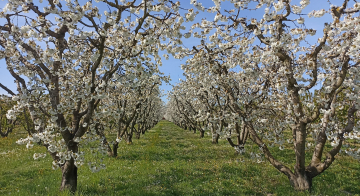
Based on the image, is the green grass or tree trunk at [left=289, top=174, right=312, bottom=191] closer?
tree trunk at [left=289, top=174, right=312, bottom=191]

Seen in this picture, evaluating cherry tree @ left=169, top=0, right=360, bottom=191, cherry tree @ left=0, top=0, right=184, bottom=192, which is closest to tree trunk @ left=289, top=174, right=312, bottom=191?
cherry tree @ left=169, top=0, right=360, bottom=191

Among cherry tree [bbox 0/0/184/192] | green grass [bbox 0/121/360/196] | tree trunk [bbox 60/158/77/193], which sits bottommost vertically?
green grass [bbox 0/121/360/196]

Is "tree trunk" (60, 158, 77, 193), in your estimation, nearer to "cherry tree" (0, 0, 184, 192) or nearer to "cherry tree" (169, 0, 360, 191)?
"cherry tree" (0, 0, 184, 192)

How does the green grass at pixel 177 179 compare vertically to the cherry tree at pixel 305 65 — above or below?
below

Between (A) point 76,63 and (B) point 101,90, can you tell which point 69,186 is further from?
(A) point 76,63

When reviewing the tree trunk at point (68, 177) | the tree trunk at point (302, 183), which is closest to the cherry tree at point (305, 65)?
the tree trunk at point (302, 183)

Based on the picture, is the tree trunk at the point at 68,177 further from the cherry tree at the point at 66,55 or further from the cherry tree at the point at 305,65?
the cherry tree at the point at 305,65

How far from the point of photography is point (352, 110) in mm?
7344

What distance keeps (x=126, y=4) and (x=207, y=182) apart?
7.73 meters

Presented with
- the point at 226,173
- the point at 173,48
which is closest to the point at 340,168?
the point at 226,173

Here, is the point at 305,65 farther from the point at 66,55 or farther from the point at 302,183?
the point at 66,55

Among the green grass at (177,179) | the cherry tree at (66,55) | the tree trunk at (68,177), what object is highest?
the cherry tree at (66,55)

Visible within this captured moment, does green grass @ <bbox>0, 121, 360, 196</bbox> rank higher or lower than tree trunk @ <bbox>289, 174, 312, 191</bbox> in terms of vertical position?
lower

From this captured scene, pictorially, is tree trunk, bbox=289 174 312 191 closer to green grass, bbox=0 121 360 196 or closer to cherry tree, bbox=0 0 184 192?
green grass, bbox=0 121 360 196
